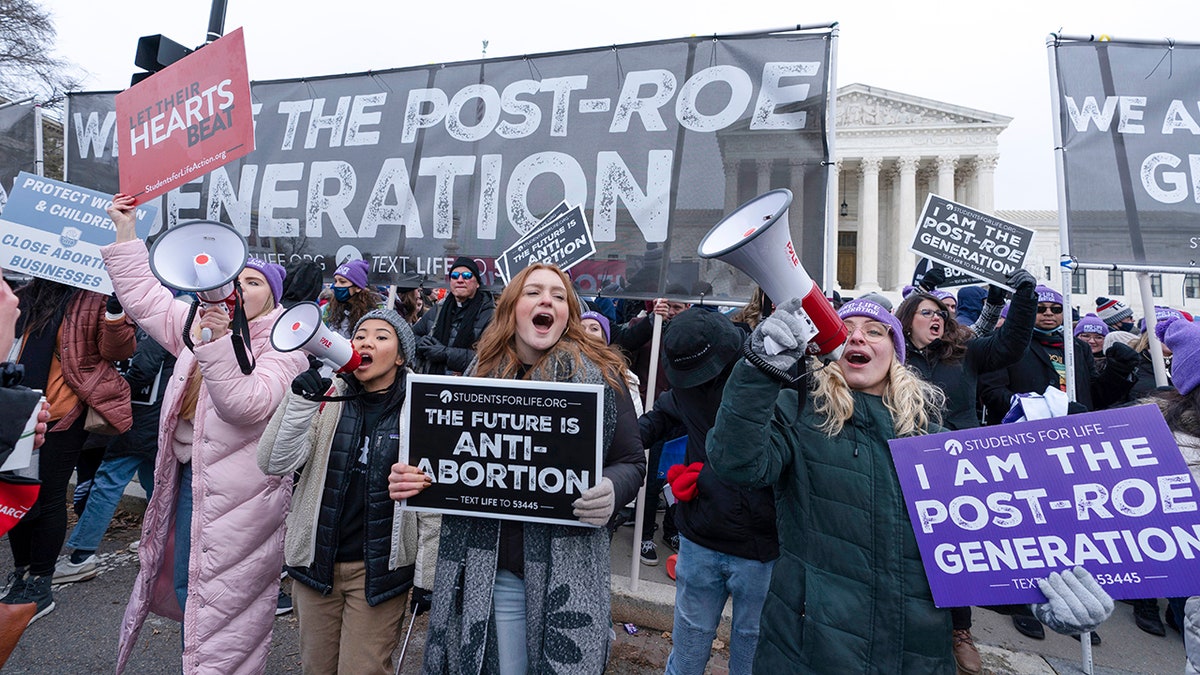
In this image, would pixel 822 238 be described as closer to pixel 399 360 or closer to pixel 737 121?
pixel 737 121

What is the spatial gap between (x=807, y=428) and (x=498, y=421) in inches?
39.4

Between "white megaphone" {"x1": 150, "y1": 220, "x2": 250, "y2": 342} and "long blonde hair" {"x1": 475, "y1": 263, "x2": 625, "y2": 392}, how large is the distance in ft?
3.04

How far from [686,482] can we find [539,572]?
2.96 ft

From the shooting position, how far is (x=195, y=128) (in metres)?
3.06

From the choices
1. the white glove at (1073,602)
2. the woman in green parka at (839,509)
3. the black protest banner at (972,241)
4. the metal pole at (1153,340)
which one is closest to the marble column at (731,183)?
the black protest banner at (972,241)

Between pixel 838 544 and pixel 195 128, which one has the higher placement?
pixel 195 128

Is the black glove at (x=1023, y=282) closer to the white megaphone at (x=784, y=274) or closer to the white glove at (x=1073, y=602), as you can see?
the white glove at (x=1073, y=602)

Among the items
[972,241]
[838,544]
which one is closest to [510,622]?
[838,544]

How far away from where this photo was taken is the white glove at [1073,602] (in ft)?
4.93

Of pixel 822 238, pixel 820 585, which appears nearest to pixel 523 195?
pixel 822 238

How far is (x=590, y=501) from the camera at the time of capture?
178 cm

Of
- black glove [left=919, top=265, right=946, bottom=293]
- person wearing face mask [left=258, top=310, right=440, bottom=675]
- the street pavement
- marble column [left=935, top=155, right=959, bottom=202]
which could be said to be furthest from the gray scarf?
marble column [left=935, top=155, right=959, bottom=202]

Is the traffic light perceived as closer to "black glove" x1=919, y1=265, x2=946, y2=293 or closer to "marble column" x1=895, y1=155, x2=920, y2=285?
"black glove" x1=919, y1=265, x2=946, y2=293

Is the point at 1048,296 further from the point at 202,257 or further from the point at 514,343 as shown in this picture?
the point at 202,257
